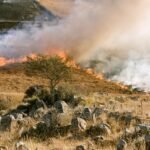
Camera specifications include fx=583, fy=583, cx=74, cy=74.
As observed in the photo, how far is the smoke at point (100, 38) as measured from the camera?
101688mm

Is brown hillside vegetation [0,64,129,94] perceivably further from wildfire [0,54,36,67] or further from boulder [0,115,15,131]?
boulder [0,115,15,131]

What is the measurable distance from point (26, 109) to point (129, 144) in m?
16.6

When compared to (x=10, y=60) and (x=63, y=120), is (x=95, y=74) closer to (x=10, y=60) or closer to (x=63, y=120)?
(x=10, y=60)

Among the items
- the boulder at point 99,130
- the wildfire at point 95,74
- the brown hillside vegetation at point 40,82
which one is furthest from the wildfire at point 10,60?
the boulder at point 99,130

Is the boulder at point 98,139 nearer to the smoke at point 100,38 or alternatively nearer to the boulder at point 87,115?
the boulder at point 87,115

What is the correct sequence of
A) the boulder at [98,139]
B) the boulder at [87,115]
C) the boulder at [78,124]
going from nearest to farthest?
1. the boulder at [98,139]
2. the boulder at [78,124]
3. the boulder at [87,115]

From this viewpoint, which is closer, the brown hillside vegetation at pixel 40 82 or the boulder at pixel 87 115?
the boulder at pixel 87 115

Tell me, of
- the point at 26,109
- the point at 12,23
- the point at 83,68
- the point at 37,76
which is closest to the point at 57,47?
the point at 83,68

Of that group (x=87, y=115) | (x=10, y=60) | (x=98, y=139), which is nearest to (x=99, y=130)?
(x=98, y=139)

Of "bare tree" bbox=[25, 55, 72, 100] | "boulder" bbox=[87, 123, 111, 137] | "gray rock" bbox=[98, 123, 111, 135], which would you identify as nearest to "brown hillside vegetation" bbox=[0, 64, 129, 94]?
"bare tree" bbox=[25, 55, 72, 100]

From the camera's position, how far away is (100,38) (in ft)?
357

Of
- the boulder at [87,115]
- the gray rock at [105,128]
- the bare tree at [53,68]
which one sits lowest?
the bare tree at [53,68]

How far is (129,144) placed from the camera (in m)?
17.8

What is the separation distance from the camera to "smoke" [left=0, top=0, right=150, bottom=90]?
10169cm
